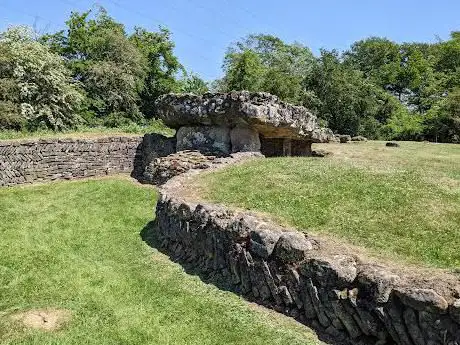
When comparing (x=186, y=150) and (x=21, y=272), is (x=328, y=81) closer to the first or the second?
(x=186, y=150)

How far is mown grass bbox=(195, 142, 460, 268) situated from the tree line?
1895cm

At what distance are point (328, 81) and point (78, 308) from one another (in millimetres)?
31505

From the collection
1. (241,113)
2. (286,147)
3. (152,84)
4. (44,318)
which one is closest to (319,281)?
(44,318)

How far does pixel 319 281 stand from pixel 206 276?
3.25 metres

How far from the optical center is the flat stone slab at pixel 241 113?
17625mm

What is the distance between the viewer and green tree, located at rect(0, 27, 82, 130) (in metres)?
28.5

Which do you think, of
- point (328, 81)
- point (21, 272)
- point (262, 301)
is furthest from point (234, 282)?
point (328, 81)

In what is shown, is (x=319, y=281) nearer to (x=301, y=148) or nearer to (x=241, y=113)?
(x=241, y=113)

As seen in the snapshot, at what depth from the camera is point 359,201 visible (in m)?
10.5

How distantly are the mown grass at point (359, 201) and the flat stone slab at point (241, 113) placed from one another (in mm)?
2308

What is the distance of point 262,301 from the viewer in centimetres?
888

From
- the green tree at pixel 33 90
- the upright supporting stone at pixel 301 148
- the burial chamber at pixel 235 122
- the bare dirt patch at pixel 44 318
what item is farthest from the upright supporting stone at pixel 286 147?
the green tree at pixel 33 90

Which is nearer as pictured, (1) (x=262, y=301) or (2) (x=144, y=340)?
(2) (x=144, y=340)

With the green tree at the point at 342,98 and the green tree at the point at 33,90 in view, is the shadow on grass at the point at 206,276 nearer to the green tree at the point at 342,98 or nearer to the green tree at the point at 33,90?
the green tree at the point at 33,90
